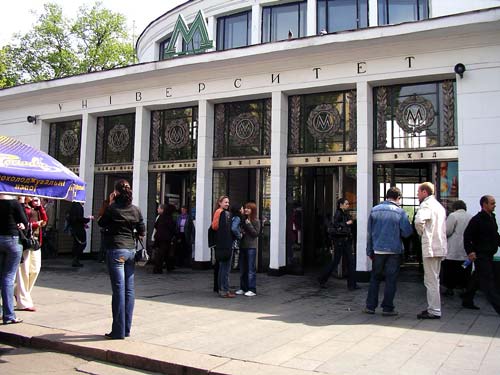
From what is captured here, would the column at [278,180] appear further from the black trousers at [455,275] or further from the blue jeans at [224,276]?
the black trousers at [455,275]

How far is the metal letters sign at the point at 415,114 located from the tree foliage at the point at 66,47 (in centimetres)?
2563

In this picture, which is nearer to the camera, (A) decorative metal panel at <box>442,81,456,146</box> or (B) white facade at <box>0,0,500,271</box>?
(B) white facade at <box>0,0,500,271</box>

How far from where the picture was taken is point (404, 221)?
6930 millimetres

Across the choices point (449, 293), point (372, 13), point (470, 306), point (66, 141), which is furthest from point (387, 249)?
point (66, 141)

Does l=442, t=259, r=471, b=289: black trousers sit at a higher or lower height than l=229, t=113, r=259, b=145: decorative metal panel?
lower

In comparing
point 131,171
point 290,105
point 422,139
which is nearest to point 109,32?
point 131,171

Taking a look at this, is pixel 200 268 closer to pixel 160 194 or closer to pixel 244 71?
pixel 160 194

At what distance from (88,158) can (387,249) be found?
10.5m

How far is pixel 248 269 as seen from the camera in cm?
857

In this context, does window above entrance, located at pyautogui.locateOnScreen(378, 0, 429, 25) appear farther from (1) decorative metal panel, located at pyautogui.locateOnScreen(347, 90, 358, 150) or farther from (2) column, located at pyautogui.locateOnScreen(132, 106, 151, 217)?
(2) column, located at pyautogui.locateOnScreen(132, 106, 151, 217)

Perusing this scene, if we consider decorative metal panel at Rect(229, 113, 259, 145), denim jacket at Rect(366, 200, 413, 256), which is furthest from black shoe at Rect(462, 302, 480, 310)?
decorative metal panel at Rect(229, 113, 259, 145)

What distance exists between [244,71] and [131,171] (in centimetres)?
468

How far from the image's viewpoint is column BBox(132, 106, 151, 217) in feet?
43.2

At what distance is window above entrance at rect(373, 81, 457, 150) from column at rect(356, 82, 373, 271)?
30 centimetres
